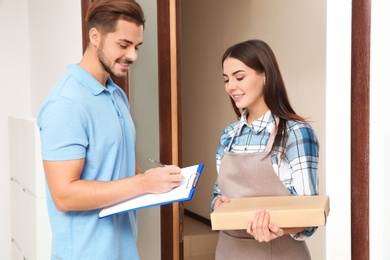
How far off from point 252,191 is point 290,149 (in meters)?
0.15

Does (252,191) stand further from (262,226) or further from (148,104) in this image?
(148,104)

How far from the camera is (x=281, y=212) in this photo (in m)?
1.08

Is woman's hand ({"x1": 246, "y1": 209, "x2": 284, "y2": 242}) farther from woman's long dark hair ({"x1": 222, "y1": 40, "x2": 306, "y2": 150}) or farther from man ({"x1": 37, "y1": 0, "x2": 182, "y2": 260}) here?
woman's long dark hair ({"x1": 222, "y1": 40, "x2": 306, "y2": 150})

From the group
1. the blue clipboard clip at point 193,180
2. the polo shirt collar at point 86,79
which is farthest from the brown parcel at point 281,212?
the polo shirt collar at point 86,79

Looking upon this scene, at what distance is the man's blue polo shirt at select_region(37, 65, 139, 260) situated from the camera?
1.28 metres

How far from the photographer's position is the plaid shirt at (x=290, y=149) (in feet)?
4.19

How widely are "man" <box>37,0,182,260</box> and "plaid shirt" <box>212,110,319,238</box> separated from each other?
22 centimetres

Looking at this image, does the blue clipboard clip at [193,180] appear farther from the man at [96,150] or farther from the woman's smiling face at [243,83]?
the woman's smiling face at [243,83]

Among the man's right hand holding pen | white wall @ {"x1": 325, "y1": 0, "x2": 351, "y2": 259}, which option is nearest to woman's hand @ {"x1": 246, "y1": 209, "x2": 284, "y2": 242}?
white wall @ {"x1": 325, "y1": 0, "x2": 351, "y2": 259}

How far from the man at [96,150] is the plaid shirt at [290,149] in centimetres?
22

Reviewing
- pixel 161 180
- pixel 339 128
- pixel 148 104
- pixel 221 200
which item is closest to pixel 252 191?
pixel 221 200
